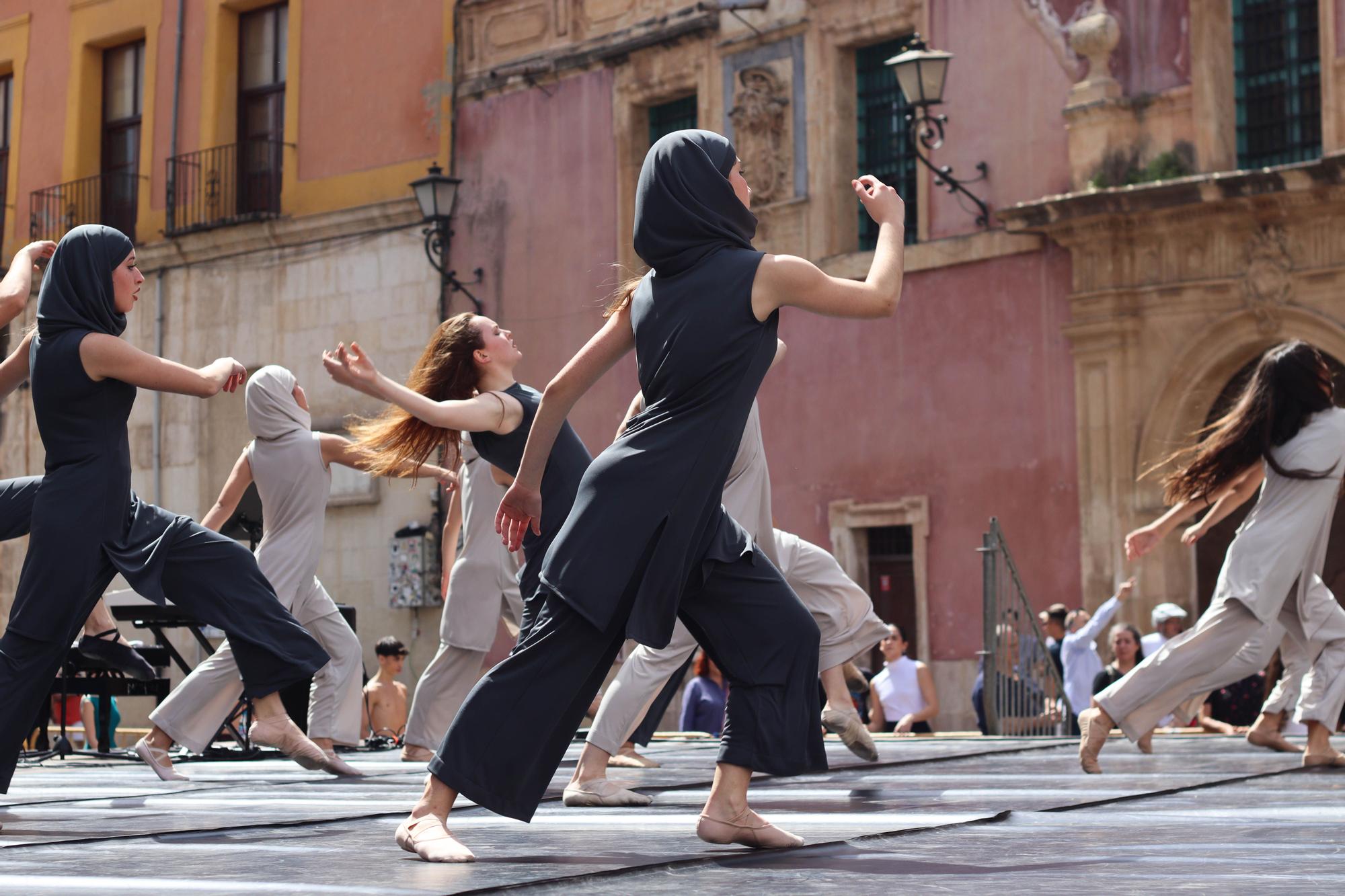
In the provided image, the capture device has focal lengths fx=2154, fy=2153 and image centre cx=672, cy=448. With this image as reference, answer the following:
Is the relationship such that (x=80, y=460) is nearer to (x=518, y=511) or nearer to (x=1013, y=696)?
(x=518, y=511)

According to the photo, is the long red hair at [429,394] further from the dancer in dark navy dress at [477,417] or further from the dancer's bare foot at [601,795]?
the dancer's bare foot at [601,795]

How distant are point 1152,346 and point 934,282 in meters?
2.50

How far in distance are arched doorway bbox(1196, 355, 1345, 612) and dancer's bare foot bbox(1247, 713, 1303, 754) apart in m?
9.31

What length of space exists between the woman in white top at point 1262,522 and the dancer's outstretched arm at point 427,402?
3070mm

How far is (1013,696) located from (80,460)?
27.7 ft

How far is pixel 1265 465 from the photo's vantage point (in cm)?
873

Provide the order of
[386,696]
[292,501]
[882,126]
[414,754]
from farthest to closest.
A: [882,126], [386,696], [292,501], [414,754]

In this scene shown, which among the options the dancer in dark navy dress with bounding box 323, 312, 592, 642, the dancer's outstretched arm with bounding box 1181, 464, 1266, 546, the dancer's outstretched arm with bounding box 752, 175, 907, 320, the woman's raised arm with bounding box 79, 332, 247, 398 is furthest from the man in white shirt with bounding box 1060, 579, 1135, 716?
the dancer's outstretched arm with bounding box 752, 175, 907, 320

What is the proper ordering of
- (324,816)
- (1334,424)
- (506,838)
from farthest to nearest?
1. (1334,424)
2. (324,816)
3. (506,838)

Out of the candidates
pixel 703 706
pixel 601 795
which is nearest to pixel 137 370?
pixel 601 795

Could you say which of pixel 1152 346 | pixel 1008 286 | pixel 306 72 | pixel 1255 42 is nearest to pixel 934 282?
pixel 1008 286

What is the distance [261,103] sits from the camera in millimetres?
29844

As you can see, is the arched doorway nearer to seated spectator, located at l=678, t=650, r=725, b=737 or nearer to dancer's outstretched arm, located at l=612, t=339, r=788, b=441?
seated spectator, located at l=678, t=650, r=725, b=737

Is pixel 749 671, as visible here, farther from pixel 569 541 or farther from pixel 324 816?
pixel 324 816
